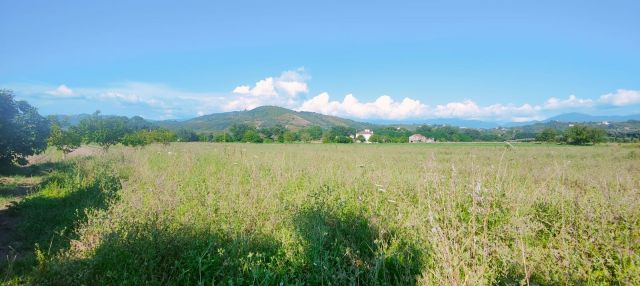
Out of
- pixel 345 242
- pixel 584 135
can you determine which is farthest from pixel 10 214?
pixel 584 135

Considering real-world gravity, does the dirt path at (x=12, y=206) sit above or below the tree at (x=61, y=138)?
below

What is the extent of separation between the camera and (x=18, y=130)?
1123 cm

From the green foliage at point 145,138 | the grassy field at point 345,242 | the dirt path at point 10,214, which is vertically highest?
the green foliage at point 145,138

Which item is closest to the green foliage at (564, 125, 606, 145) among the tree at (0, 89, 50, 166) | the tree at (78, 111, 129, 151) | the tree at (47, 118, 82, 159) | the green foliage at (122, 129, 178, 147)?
the green foliage at (122, 129, 178, 147)

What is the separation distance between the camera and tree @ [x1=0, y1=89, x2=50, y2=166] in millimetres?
10641

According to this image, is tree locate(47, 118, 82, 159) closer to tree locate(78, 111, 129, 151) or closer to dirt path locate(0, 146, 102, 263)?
tree locate(78, 111, 129, 151)

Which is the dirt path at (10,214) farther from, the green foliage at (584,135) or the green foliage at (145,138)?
the green foliage at (584,135)

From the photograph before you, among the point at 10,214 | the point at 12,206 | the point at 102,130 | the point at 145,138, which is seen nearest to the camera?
the point at 10,214

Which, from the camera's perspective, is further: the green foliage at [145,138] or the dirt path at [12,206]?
the green foliage at [145,138]

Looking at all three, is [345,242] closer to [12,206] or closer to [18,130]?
[12,206]

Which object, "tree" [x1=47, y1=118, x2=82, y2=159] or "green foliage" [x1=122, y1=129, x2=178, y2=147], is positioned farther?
"green foliage" [x1=122, y1=129, x2=178, y2=147]

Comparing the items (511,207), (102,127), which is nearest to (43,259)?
(511,207)

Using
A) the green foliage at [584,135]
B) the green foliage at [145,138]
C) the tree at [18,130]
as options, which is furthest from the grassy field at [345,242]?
the green foliage at [584,135]

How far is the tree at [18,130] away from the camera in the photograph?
10.6 meters
